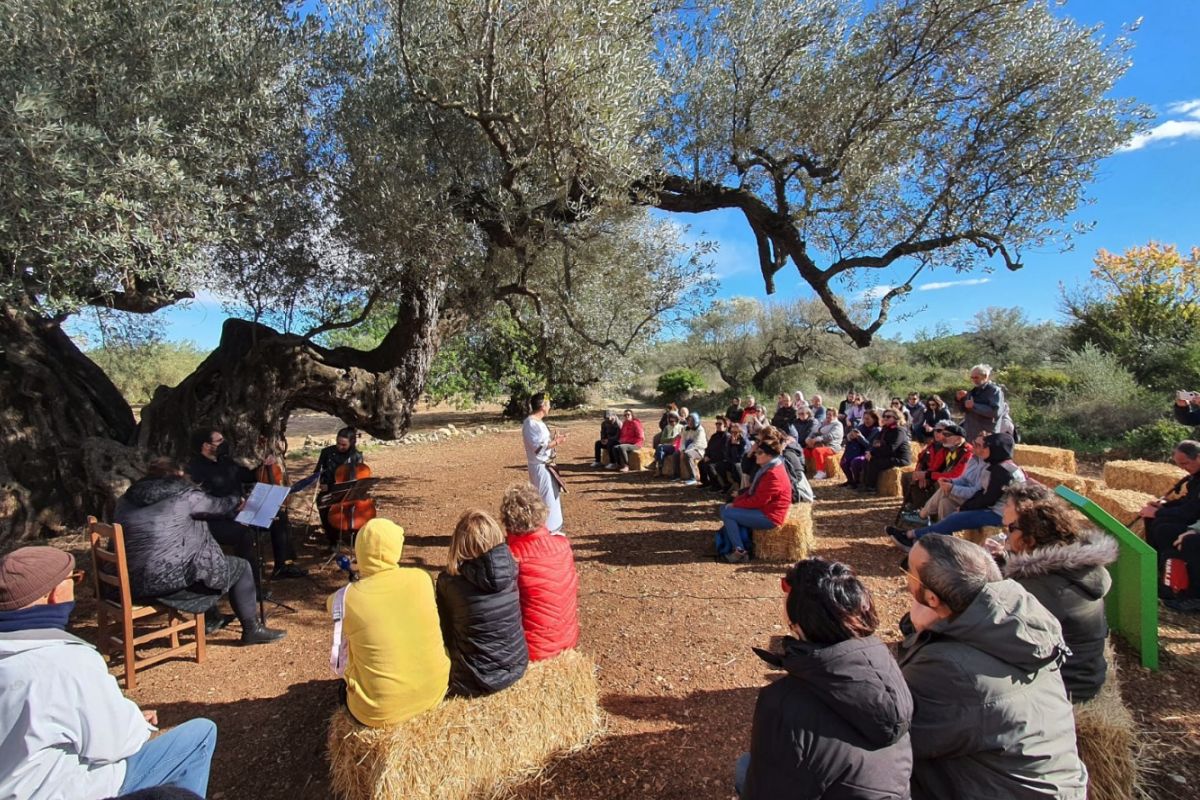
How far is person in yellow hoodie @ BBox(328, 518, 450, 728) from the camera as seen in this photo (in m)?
2.73

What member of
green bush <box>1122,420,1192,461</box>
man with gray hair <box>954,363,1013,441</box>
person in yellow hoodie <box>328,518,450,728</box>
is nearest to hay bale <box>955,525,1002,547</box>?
man with gray hair <box>954,363,1013,441</box>

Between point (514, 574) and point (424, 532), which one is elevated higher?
point (514, 574)

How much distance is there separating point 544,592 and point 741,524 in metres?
3.11

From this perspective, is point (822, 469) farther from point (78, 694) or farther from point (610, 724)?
point (78, 694)

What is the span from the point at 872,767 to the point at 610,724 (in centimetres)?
190

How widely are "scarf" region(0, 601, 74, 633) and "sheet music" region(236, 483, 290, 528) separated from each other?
1.91 m

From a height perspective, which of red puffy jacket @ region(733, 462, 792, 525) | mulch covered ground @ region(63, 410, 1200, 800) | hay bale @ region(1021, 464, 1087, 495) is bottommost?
mulch covered ground @ region(63, 410, 1200, 800)

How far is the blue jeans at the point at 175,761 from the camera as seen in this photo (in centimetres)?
230

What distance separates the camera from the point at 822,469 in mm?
10508

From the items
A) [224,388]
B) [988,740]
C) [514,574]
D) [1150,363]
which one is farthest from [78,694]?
[1150,363]

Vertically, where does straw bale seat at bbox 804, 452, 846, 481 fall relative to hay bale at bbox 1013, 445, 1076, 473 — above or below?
below

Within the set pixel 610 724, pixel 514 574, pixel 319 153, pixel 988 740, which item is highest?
pixel 319 153

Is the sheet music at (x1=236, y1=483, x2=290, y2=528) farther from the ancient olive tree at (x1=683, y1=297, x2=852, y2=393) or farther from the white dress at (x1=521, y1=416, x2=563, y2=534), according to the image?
the ancient olive tree at (x1=683, y1=297, x2=852, y2=393)

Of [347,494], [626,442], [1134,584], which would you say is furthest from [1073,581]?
[626,442]
